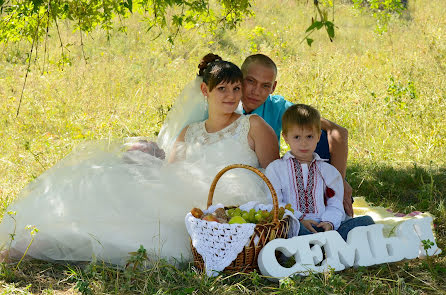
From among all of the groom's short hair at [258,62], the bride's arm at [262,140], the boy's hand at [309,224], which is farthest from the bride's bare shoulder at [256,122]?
the boy's hand at [309,224]

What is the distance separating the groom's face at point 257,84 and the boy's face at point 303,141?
0.55 m

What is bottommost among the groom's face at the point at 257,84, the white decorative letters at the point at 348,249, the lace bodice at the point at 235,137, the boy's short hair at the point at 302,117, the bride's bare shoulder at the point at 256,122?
the white decorative letters at the point at 348,249

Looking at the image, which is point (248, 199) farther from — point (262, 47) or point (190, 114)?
point (262, 47)

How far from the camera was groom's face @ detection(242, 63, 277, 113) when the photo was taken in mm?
3990

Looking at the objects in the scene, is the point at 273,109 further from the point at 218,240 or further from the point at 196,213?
the point at 218,240

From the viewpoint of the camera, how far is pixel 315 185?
353 cm

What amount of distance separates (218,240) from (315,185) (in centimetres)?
87

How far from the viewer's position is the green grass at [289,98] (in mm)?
2998

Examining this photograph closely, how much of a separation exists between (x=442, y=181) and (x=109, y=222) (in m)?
2.94

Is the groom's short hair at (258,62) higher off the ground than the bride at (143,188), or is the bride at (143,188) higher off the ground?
the groom's short hair at (258,62)

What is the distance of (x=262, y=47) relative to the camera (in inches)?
330

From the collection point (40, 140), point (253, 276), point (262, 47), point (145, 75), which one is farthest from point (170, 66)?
point (253, 276)

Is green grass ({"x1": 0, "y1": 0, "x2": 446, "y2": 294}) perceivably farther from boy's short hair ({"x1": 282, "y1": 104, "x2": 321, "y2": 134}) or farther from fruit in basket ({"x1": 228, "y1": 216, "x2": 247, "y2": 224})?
boy's short hair ({"x1": 282, "y1": 104, "x2": 321, "y2": 134})

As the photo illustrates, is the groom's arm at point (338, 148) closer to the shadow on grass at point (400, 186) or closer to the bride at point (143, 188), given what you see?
the bride at point (143, 188)
